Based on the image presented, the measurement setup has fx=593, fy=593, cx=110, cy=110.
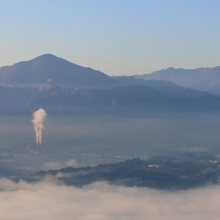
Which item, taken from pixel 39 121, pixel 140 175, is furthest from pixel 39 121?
pixel 140 175

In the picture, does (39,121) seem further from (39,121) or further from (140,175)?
(140,175)

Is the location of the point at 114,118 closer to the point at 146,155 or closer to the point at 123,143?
the point at 123,143

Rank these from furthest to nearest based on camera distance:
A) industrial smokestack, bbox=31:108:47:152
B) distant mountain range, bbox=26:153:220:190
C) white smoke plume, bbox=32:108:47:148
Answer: white smoke plume, bbox=32:108:47:148, industrial smokestack, bbox=31:108:47:152, distant mountain range, bbox=26:153:220:190

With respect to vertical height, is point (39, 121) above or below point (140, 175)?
above

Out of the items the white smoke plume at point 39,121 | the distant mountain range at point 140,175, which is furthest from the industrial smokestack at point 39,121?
the distant mountain range at point 140,175

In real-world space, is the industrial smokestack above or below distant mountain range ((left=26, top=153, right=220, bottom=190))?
above

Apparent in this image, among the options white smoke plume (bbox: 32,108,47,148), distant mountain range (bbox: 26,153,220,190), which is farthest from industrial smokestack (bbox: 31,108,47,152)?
distant mountain range (bbox: 26,153,220,190)

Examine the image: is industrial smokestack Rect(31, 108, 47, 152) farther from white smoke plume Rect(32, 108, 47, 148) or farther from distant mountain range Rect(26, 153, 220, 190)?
distant mountain range Rect(26, 153, 220, 190)

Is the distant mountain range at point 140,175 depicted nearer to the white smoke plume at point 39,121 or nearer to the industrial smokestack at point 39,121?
the industrial smokestack at point 39,121

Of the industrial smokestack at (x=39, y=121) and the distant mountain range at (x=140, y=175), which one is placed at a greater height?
the industrial smokestack at (x=39, y=121)
